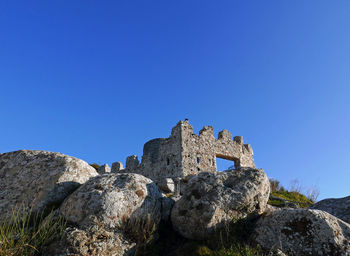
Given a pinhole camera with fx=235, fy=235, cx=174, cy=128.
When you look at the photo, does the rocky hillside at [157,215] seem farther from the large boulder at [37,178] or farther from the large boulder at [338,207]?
the large boulder at [338,207]

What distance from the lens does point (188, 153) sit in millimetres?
17906

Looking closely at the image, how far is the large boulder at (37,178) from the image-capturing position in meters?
5.13

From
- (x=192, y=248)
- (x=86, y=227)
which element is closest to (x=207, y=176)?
(x=192, y=248)

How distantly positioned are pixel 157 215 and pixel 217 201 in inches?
53.7

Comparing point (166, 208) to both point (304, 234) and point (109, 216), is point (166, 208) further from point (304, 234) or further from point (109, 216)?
point (304, 234)

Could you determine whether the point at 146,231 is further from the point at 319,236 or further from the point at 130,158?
the point at 130,158

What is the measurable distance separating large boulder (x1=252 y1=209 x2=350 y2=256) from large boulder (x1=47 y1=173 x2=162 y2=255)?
228cm

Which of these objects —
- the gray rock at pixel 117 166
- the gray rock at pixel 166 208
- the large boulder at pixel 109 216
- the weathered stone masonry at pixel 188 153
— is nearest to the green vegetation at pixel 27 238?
the large boulder at pixel 109 216

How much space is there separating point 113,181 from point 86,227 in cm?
116

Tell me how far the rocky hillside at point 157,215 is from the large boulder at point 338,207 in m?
0.18

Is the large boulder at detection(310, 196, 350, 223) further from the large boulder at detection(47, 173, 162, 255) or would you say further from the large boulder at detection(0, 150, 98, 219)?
the large boulder at detection(0, 150, 98, 219)

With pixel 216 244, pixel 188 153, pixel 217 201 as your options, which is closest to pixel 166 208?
pixel 217 201

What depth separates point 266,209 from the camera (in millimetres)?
5668

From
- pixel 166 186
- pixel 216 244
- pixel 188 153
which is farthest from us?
pixel 188 153
